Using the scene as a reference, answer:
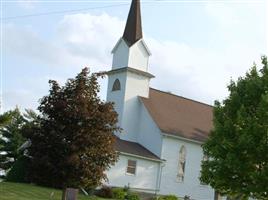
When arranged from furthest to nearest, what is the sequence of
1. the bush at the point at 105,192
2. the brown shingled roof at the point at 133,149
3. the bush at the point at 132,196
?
the brown shingled roof at the point at 133,149 → the bush at the point at 132,196 → the bush at the point at 105,192

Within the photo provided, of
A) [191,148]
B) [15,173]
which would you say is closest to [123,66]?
[191,148]

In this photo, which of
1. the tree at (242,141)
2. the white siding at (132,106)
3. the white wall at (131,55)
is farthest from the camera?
the white wall at (131,55)

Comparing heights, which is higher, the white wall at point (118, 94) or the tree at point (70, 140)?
the white wall at point (118, 94)

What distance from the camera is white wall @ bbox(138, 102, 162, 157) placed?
149 feet

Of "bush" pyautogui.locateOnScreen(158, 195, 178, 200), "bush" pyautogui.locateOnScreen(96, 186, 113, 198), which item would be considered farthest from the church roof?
"bush" pyautogui.locateOnScreen(96, 186, 113, 198)

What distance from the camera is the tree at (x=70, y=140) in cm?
2008

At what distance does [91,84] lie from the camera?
21484mm

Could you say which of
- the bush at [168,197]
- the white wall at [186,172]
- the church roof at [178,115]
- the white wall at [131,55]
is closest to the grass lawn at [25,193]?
the bush at [168,197]

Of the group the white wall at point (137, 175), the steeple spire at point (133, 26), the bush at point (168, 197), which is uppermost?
the steeple spire at point (133, 26)

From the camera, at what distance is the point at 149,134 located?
4650 cm

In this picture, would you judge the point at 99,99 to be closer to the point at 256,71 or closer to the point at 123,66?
the point at 256,71

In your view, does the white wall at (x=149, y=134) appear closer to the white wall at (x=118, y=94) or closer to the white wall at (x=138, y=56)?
the white wall at (x=118, y=94)

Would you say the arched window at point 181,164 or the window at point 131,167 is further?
the arched window at point 181,164

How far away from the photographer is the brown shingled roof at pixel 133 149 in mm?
43381
